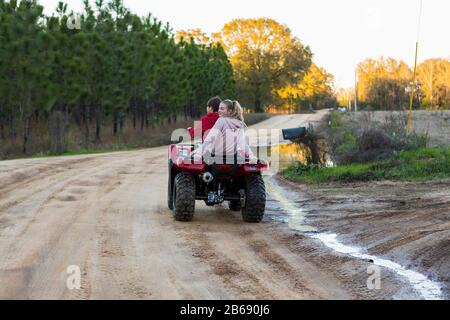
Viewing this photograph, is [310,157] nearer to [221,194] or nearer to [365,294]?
[221,194]

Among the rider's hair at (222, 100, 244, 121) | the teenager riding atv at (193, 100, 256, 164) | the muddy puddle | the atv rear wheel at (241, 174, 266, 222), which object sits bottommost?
the muddy puddle

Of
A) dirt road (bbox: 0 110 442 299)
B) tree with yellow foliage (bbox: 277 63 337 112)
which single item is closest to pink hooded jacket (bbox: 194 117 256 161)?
dirt road (bbox: 0 110 442 299)

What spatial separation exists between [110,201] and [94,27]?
29215mm

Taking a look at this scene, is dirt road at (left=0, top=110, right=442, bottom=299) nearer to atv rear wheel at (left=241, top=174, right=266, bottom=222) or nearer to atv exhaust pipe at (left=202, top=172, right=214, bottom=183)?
atv rear wheel at (left=241, top=174, right=266, bottom=222)

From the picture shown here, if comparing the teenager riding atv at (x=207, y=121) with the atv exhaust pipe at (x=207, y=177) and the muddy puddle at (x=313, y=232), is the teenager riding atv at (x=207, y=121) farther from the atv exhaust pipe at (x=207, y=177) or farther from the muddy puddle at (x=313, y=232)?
the muddy puddle at (x=313, y=232)

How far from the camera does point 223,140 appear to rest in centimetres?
1009

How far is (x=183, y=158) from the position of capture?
1000cm


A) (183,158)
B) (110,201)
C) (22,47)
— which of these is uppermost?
(22,47)

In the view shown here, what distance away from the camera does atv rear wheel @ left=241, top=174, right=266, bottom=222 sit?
9.98 metres

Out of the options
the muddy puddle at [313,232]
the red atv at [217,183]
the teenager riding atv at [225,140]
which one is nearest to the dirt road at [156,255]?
the muddy puddle at [313,232]

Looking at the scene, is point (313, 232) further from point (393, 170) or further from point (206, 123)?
point (393, 170)

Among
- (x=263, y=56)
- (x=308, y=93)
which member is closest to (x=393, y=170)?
(x=263, y=56)

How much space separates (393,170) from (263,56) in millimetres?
69682
